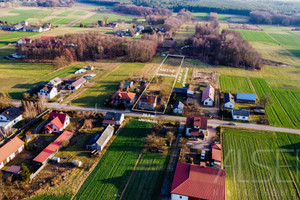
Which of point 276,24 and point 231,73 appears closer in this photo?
point 231,73

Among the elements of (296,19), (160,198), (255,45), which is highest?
(296,19)

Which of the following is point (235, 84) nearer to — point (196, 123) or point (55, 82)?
point (196, 123)

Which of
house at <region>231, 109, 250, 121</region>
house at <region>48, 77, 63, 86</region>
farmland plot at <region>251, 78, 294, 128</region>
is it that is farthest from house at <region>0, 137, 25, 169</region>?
farmland plot at <region>251, 78, 294, 128</region>

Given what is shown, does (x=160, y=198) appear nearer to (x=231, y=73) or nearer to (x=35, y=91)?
(x=35, y=91)

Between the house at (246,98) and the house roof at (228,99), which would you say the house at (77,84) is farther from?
the house at (246,98)

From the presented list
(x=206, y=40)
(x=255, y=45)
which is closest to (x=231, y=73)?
(x=206, y=40)

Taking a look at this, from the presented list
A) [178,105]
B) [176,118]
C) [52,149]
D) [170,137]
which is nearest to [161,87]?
[178,105]
